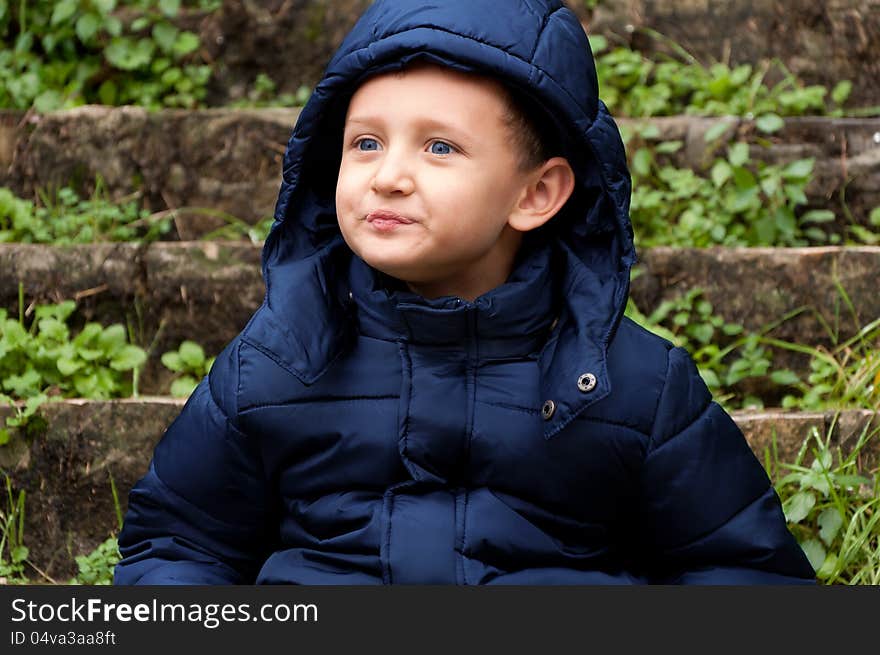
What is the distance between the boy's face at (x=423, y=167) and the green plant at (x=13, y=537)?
1202 mm

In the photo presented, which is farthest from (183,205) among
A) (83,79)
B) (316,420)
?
(316,420)

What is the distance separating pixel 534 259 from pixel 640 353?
0.78 ft

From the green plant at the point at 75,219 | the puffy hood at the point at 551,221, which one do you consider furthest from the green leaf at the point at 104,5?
the puffy hood at the point at 551,221

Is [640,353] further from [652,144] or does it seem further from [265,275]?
[652,144]

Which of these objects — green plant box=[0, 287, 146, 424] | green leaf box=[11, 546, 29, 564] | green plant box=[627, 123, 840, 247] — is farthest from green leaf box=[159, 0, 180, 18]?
green leaf box=[11, 546, 29, 564]

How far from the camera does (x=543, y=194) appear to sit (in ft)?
7.09

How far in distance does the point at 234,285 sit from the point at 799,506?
1.47 m

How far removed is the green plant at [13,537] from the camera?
109 inches

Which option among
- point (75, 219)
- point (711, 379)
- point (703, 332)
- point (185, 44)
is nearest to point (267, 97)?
point (185, 44)

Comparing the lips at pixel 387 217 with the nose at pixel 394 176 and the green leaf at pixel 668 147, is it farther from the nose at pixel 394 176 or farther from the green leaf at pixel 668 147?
the green leaf at pixel 668 147

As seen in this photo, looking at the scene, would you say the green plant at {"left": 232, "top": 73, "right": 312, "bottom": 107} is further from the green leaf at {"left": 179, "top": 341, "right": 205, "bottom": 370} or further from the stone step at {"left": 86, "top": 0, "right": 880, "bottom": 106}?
the green leaf at {"left": 179, "top": 341, "right": 205, "bottom": 370}

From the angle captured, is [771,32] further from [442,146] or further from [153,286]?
[442,146]

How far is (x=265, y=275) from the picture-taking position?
87.5 inches

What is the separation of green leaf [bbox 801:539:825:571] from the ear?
0.94 m
